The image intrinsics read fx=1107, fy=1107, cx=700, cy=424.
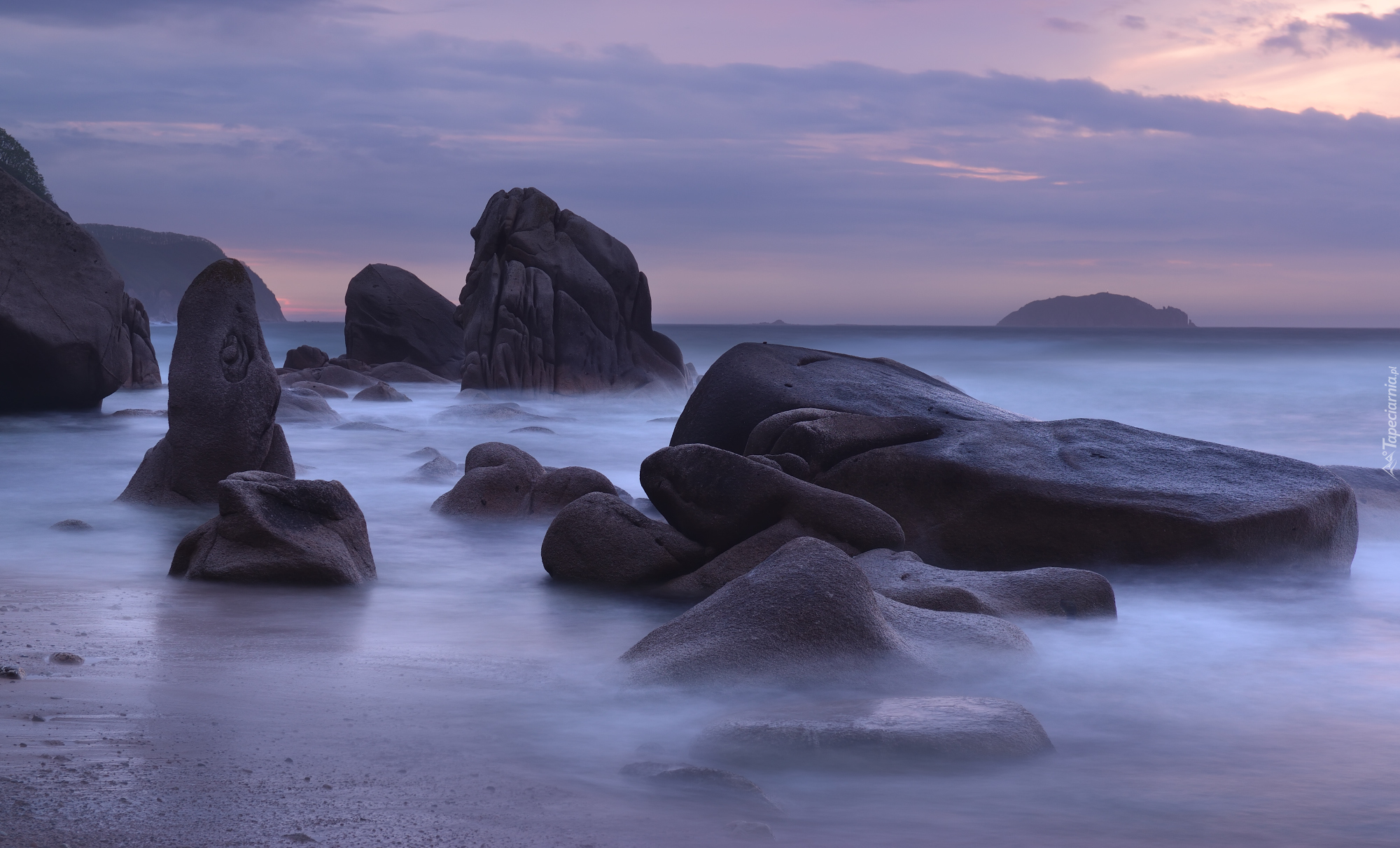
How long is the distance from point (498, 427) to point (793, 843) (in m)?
15.8

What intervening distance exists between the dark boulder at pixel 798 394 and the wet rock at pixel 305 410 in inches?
331

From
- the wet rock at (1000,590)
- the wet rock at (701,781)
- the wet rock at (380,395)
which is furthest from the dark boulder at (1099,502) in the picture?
the wet rock at (380,395)

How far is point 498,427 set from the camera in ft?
59.7

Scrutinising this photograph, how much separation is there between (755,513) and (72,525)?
16.8ft

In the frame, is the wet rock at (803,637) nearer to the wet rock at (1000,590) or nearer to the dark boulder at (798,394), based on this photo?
the wet rock at (1000,590)

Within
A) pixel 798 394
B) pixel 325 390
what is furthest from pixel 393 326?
pixel 798 394

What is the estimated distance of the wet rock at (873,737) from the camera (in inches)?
133

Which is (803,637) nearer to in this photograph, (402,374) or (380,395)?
(380,395)

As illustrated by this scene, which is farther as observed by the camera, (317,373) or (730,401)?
(317,373)

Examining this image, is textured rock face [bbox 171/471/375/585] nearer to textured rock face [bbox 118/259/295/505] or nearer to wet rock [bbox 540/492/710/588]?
wet rock [bbox 540/492/710/588]

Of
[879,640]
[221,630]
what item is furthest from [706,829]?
[221,630]

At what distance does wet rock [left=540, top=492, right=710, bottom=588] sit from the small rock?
3.51 meters

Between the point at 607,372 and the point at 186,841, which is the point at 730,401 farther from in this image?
the point at 607,372

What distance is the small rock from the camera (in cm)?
279
